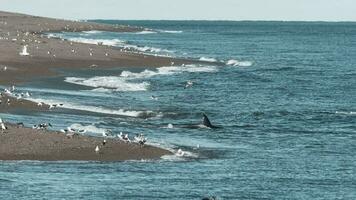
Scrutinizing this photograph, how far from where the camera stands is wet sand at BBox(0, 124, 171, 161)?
96.4ft

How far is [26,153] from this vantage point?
29.4 meters

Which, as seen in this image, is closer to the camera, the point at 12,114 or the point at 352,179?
the point at 352,179

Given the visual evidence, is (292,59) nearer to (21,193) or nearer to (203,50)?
(203,50)

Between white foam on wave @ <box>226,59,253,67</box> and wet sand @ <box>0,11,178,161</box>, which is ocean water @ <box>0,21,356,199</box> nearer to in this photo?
wet sand @ <box>0,11,178,161</box>

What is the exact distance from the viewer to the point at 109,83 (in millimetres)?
58375

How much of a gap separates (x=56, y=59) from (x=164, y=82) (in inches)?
422

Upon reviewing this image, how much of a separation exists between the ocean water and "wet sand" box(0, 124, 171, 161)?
0.68 metres

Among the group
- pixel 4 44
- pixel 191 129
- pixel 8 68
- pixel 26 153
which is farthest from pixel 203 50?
pixel 26 153

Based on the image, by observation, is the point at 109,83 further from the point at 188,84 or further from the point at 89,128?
the point at 89,128

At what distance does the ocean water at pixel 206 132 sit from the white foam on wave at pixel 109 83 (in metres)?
0.08

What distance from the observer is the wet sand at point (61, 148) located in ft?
96.4

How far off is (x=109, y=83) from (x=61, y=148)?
2830 cm

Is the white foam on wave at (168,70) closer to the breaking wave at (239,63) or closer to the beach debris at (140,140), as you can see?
the breaking wave at (239,63)

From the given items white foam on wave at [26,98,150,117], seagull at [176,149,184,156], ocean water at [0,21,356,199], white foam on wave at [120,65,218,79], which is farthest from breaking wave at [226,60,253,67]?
seagull at [176,149,184,156]
